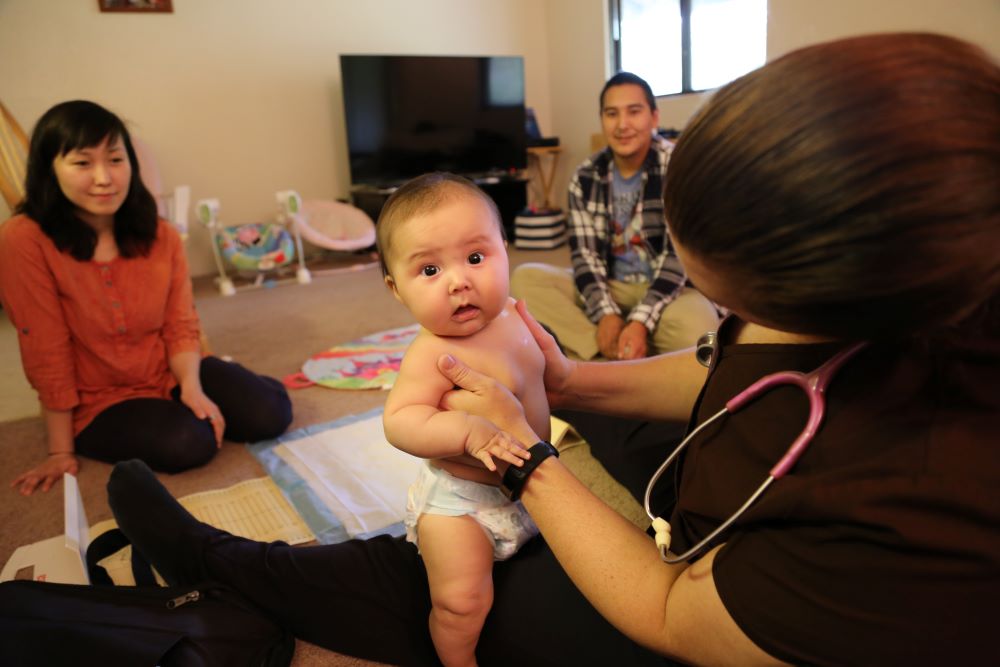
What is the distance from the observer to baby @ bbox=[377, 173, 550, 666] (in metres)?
0.87

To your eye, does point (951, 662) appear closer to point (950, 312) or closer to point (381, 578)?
point (950, 312)

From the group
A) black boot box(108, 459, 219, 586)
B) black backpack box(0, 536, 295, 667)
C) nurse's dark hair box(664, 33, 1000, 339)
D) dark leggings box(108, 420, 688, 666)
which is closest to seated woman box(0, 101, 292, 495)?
black boot box(108, 459, 219, 586)

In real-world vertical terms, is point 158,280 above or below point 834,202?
below

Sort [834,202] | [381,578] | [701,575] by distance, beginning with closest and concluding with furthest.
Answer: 1. [834,202]
2. [701,575]
3. [381,578]

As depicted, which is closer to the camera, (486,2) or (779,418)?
(779,418)

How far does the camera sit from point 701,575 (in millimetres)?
596

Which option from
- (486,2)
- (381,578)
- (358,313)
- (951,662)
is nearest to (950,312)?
(951,662)

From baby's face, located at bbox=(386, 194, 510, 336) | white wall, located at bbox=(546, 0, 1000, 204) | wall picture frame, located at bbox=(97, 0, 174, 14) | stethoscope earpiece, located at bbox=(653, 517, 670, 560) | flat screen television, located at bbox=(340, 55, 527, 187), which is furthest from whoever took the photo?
flat screen television, located at bbox=(340, 55, 527, 187)

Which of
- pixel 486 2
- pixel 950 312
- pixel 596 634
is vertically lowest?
pixel 596 634

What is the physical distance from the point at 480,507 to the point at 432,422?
0.58 feet

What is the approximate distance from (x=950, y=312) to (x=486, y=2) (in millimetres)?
5790

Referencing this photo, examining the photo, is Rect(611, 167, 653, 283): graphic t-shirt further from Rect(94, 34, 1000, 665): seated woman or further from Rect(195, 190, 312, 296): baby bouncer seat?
Rect(195, 190, 312, 296): baby bouncer seat

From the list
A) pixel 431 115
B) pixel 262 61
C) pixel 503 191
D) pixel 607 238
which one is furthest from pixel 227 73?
pixel 607 238

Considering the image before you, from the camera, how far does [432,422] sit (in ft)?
2.72
